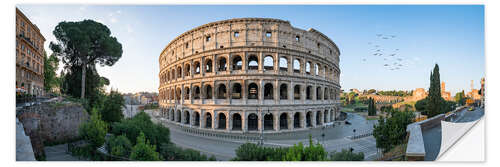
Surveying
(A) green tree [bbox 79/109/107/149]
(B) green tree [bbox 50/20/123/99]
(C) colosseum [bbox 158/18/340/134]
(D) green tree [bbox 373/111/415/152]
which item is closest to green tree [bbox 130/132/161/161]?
(A) green tree [bbox 79/109/107/149]

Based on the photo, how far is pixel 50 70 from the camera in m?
9.57

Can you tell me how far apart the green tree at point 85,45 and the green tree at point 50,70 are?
1.35 feet

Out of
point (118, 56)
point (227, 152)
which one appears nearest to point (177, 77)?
point (118, 56)

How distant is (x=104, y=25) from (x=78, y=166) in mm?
6387

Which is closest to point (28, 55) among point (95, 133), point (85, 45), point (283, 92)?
point (85, 45)

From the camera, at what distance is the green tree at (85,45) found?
7941 mm

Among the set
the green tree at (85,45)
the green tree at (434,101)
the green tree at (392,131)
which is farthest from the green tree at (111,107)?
the green tree at (434,101)

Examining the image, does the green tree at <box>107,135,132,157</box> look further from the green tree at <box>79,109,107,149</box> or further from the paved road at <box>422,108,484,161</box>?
the paved road at <box>422,108,484,161</box>

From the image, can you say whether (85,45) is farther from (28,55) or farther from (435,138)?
(435,138)

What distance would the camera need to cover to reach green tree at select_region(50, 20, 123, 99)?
7.94m

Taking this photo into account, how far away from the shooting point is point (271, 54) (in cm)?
1471

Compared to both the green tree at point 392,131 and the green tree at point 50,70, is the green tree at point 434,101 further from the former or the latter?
the green tree at point 50,70

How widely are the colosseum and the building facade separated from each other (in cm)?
984
